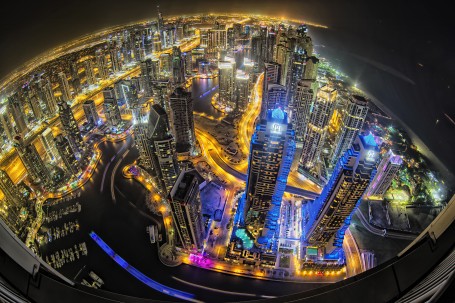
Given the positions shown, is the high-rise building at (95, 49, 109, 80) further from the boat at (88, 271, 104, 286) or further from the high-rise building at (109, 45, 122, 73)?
the boat at (88, 271, 104, 286)

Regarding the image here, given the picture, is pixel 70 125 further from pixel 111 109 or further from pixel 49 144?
pixel 111 109

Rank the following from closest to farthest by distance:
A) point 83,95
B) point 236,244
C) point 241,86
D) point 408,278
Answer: point 408,278 < point 236,244 < point 241,86 < point 83,95

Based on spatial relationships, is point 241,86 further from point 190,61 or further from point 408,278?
point 408,278

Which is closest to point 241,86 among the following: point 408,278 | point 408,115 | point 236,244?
point 408,115

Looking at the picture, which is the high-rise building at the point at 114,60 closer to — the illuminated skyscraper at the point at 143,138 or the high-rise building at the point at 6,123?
the high-rise building at the point at 6,123

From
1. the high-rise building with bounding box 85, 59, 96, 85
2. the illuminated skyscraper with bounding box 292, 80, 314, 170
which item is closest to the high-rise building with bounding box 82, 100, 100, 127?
the high-rise building with bounding box 85, 59, 96, 85

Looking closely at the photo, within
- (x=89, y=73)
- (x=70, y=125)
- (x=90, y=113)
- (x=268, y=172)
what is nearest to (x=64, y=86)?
(x=89, y=73)

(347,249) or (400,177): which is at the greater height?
(400,177)
